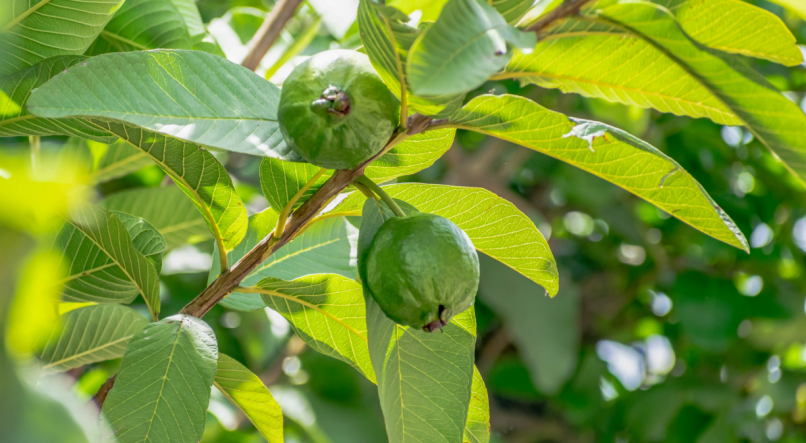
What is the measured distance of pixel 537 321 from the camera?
2.05 metres

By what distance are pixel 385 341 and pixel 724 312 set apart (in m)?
1.85

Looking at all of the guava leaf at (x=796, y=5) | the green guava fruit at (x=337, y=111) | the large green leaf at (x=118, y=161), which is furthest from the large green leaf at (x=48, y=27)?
the guava leaf at (x=796, y=5)

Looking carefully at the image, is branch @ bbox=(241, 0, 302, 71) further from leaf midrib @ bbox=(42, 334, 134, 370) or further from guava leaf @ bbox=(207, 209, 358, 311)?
leaf midrib @ bbox=(42, 334, 134, 370)

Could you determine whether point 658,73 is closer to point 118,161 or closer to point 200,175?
point 200,175

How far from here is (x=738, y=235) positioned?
53cm

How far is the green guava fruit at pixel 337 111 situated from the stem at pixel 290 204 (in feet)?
0.31

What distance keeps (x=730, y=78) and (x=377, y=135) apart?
285 mm

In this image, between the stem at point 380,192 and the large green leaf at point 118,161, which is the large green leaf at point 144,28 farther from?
A: the stem at point 380,192

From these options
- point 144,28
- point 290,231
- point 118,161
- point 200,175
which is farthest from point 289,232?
point 118,161

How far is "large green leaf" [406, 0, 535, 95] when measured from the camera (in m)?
0.36

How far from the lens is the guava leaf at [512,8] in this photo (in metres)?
0.49

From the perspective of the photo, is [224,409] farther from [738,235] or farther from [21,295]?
[21,295]

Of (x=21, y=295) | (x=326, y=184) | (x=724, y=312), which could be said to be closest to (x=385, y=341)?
(x=326, y=184)

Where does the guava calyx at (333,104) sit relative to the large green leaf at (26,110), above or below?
below
